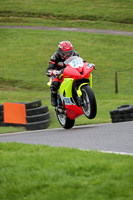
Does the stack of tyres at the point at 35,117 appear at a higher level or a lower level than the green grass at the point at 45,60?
higher

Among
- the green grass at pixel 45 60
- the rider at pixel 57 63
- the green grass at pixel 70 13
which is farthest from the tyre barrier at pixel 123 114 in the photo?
the green grass at pixel 70 13

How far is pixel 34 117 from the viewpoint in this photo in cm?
1310

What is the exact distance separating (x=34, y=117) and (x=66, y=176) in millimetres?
7768

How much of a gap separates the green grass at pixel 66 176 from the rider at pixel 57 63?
4.36 meters

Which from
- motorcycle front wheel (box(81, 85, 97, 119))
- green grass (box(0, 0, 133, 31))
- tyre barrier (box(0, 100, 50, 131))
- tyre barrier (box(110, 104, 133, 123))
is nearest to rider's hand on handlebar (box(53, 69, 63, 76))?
motorcycle front wheel (box(81, 85, 97, 119))

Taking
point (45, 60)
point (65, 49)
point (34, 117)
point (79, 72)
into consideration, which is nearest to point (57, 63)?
point (65, 49)

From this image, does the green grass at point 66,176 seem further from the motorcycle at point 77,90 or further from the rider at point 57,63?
the rider at point 57,63

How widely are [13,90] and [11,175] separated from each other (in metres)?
23.4

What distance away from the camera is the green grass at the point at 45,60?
28406 mm

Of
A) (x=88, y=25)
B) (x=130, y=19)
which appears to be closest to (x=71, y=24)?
(x=88, y=25)

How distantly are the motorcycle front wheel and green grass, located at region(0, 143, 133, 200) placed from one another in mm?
2596

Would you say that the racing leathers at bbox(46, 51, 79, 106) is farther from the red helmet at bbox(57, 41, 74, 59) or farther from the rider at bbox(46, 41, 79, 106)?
the red helmet at bbox(57, 41, 74, 59)

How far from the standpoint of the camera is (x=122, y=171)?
5367mm

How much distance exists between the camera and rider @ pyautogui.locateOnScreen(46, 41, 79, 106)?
10.9 metres
